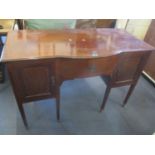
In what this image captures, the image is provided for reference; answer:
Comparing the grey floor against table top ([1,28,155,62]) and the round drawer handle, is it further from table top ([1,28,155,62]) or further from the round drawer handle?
table top ([1,28,155,62])

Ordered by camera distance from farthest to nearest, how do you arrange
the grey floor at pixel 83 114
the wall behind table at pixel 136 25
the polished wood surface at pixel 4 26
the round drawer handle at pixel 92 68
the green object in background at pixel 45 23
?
1. the wall behind table at pixel 136 25
2. the polished wood surface at pixel 4 26
3. the green object in background at pixel 45 23
4. the grey floor at pixel 83 114
5. the round drawer handle at pixel 92 68

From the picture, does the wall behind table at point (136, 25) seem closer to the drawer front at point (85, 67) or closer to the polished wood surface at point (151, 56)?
the polished wood surface at point (151, 56)

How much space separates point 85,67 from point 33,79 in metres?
0.39

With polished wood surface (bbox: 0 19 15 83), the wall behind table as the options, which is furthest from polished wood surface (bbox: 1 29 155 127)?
the wall behind table

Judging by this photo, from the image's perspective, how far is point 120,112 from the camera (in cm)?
160

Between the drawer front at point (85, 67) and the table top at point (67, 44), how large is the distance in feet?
0.18

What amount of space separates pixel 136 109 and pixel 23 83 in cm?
127

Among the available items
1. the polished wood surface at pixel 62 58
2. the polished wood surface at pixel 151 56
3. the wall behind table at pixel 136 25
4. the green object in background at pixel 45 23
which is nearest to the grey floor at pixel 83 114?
the polished wood surface at pixel 151 56

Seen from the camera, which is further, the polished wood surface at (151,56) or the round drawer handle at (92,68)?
the polished wood surface at (151,56)

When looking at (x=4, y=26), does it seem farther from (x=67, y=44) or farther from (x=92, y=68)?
(x=92, y=68)

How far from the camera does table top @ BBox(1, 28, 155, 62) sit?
972 mm

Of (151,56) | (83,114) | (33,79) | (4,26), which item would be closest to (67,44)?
(33,79)

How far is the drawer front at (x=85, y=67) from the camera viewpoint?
104 cm

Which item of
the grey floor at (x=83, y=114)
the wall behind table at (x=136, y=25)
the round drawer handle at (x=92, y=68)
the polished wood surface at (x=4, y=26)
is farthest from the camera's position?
the wall behind table at (x=136, y=25)
